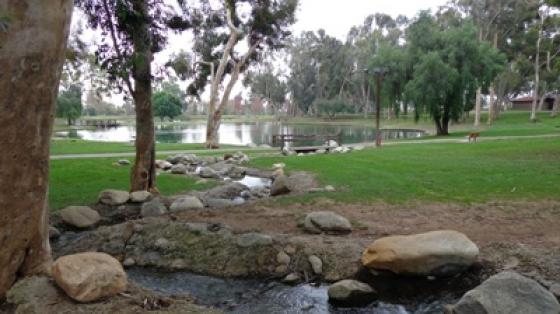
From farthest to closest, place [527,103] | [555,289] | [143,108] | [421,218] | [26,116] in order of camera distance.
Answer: [527,103]
[143,108]
[421,218]
[555,289]
[26,116]

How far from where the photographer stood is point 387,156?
749 inches

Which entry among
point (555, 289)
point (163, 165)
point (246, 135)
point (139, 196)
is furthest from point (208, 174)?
point (246, 135)

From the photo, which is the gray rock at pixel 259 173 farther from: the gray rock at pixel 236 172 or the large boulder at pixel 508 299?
the large boulder at pixel 508 299

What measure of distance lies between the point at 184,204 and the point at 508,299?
7169mm

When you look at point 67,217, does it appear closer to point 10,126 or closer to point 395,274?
point 10,126

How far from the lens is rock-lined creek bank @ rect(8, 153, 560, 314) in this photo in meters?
4.84

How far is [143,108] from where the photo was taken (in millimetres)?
11414

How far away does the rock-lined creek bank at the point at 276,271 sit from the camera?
4844 millimetres

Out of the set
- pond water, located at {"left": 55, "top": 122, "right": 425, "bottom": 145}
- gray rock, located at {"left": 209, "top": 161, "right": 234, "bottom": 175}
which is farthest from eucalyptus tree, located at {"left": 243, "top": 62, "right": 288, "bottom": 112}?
gray rock, located at {"left": 209, "top": 161, "right": 234, "bottom": 175}

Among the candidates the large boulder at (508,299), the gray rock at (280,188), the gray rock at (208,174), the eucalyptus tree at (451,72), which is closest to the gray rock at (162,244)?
the large boulder at (508,299)

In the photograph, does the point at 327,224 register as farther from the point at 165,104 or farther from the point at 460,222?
the point at 165,104

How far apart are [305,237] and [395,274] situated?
68.6 inches

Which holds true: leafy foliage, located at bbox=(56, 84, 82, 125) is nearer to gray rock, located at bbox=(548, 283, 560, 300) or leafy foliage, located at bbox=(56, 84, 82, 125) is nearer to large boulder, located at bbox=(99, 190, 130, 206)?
large boulder, located at bbox=(99, 190, 130, 206)

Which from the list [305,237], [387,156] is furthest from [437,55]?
[305,237]
